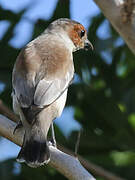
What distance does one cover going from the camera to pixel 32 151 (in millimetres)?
4832

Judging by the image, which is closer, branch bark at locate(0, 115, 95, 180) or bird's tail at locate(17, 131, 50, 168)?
branch bark at locate(0, 115, 95, 180)

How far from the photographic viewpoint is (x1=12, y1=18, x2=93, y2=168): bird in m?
4.83

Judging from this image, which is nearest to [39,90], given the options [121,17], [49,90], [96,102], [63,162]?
[49,90]

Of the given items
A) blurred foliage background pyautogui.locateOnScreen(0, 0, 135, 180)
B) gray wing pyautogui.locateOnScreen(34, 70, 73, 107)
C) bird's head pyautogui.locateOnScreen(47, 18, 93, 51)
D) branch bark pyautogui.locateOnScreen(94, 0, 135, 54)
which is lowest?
blurred foliage background pyautogui.locateOnScreen(0, 0, 135, 180)

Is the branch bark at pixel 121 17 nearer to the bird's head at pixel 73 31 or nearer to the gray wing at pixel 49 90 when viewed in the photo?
the gray wing at pixel 49 90

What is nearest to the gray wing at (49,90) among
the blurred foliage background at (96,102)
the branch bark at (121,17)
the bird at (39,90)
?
the bird at (39,90)

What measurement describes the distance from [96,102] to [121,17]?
1570 millimetres

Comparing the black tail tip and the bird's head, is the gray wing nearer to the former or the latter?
the black tail tip

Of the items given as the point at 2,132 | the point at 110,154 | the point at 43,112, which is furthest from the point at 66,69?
the point at 110,154

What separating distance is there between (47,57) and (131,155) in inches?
78.3

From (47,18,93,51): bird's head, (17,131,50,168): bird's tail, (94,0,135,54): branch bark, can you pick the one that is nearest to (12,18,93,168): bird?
(17,131,50,168): bird's tail

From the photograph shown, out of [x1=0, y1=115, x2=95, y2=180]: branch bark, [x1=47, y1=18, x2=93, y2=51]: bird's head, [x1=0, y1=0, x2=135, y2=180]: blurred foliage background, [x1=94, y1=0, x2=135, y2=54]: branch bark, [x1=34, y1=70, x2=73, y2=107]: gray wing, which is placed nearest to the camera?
[x1=0, y1=115, x2=95, y2=180]: branch bark

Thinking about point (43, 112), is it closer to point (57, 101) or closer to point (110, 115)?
point (57, 101)

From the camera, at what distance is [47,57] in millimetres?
5609
